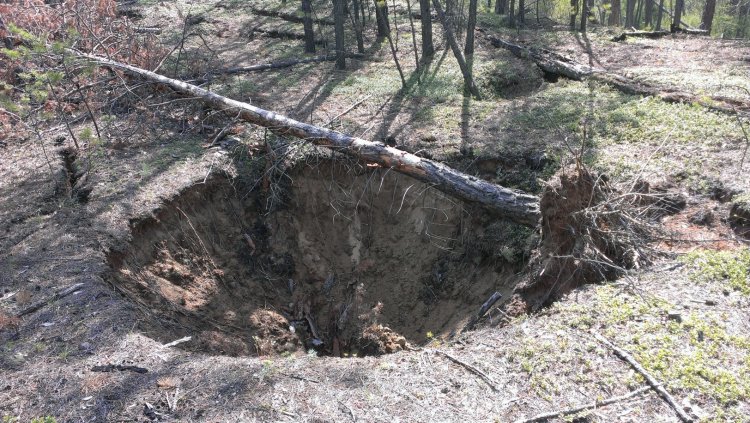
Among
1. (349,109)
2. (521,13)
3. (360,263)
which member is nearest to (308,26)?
(349,109)

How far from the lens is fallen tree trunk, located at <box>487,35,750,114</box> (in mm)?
7949

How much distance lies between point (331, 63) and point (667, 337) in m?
10.5

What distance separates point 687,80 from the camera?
942 centimetres

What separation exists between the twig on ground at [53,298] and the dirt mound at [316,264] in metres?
0.40

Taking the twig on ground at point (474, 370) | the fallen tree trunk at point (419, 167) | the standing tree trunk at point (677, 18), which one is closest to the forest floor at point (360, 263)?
the twig on ground at point (474, 370)

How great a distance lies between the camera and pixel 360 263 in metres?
7.51

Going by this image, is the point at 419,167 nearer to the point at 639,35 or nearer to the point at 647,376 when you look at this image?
the point at 647,376

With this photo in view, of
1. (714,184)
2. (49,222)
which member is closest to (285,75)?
(49,222)

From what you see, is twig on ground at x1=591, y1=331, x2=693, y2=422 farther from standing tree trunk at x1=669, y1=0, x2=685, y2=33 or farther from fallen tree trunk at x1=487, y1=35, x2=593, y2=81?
standing tree trunk at x1=669, y1=0, x2=685, y2=33

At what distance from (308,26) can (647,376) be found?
1177 cm

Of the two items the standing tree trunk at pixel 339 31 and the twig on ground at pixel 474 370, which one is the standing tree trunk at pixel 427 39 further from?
the twig on ground at pixel 474 370

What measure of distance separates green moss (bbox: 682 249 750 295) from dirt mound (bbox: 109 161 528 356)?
5.67 ft

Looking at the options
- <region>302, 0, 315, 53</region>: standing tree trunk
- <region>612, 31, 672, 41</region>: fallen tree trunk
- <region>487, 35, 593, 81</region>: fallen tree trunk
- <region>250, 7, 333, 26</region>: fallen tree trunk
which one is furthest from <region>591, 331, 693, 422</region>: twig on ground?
<region>250, 7, 333, 26</region>: fallen tree trunk

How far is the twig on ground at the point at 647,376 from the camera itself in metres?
3.48
